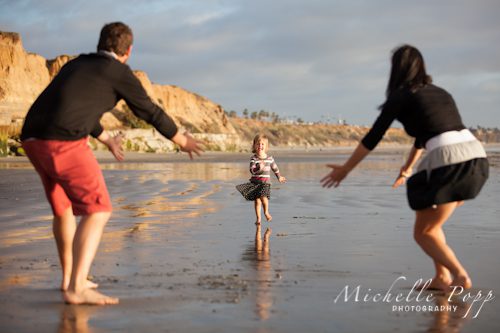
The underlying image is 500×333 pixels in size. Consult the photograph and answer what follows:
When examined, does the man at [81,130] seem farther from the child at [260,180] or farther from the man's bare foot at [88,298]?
the child at [260,180]

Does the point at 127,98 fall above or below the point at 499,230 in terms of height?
above

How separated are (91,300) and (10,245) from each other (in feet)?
9.69

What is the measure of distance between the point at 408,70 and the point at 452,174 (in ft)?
2.62

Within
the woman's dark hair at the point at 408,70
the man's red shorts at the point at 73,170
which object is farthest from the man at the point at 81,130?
the woman's dark hair at the point at 408,70

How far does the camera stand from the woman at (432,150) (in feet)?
15.5

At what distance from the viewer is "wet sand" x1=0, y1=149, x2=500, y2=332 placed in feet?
13.5

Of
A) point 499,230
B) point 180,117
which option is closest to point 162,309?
point 499,230

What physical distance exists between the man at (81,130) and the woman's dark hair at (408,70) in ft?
5.75

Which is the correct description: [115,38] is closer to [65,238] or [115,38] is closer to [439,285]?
[65,238]

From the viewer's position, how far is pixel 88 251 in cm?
478

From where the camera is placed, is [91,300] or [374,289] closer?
[91,300]

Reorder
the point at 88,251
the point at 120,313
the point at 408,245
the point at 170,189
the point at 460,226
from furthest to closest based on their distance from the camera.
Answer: the point at 170,189 < the point at 460,226 < the point at 408,245 < the point at 88,251 < the point at 120,313

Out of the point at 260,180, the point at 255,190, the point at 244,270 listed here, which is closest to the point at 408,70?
the point at 244,270

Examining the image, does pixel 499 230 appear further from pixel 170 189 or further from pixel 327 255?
pixel 170 189
